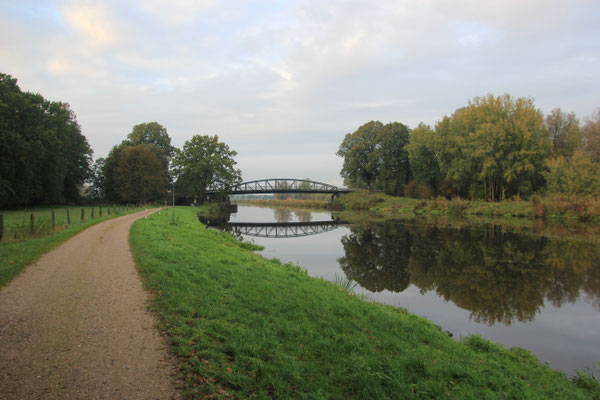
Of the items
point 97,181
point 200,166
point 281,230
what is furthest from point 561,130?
point 97,181

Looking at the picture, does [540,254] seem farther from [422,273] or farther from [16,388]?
[16,388]

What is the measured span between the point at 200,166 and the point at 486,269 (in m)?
42.8

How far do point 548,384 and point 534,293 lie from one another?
6.80m

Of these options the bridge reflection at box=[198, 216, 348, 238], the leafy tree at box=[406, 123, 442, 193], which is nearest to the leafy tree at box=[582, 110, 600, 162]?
the leafy tree at box=[406, 123, 442, 193]

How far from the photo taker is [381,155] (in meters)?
57.8

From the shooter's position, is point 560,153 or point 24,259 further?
point 560,153

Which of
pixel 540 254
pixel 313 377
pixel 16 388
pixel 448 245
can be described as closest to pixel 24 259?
pixel 16 388

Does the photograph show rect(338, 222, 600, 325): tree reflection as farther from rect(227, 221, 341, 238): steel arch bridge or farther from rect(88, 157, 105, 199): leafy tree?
rect(88, 157, 105, 199): leafy tree

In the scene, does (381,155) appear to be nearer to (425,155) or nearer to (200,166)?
(425,155)

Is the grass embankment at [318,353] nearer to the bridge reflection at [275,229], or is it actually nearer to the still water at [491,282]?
the still water at [491,282]

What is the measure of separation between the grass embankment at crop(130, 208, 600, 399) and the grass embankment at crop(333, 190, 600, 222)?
33.9 meters

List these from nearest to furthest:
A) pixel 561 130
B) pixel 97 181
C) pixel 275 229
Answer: pixel 275 229 < pixel 561 130 < pixel 97 181

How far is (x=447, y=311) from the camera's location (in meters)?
9.26

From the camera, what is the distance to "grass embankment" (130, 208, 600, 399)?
4.16 metres
